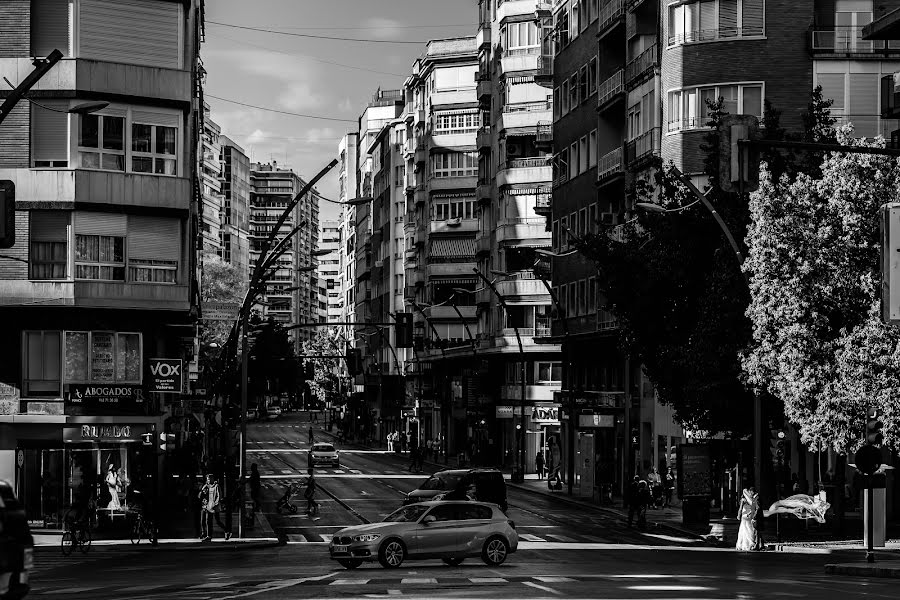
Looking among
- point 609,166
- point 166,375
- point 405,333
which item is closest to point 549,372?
point 609,166

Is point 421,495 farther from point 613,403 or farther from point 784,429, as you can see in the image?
point 613,403

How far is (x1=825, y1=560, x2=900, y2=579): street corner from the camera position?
29172 millimetres

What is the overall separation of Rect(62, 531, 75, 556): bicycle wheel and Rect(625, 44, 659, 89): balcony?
108 ft

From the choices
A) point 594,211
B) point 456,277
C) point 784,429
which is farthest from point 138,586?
point 456,277

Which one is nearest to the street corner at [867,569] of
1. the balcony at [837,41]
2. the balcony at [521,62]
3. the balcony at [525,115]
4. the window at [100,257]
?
the window at [100,257]

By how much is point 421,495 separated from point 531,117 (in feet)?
163

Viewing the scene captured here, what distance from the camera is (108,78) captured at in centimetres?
4512

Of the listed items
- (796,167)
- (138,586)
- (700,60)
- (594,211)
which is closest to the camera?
(138,586)

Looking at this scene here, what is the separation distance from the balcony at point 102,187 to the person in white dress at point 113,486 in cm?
798

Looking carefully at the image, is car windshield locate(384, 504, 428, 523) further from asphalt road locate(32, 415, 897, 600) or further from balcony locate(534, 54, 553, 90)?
balcony locate(534, 54, 553, 90)

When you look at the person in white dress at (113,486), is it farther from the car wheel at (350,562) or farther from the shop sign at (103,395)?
the car wheel at (350,562)

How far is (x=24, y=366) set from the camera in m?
45.2

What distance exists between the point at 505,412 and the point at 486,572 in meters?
62.4

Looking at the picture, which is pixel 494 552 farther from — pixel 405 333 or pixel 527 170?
pixel 527 170
